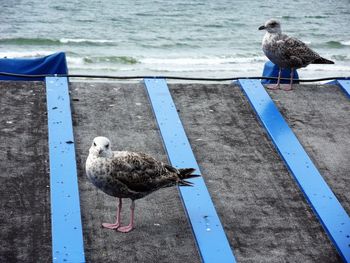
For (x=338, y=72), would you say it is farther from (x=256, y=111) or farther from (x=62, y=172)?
(x=62, y=172)

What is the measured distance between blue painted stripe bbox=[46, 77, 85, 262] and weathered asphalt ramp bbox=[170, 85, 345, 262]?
4.71 feet

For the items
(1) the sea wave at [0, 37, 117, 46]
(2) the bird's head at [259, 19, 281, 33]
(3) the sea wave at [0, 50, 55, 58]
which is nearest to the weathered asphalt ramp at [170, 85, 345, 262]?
(2) the bird's head at [259, 19, 281, 33]

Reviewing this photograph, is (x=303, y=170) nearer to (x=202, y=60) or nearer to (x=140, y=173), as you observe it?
(x=140, y=173)

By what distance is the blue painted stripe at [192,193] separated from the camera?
830cm

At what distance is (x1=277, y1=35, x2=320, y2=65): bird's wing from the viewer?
12234mm

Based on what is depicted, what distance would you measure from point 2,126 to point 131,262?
3.14 metres

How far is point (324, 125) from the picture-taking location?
11195mm

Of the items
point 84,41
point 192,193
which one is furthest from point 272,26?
point 84,41

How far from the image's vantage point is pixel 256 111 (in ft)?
37.2

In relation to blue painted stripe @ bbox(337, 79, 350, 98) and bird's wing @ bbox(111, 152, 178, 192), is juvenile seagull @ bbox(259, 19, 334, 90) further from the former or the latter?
bird's wing @ bbox(111, 152, 178, 192)

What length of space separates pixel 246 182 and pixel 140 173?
64.4 inches

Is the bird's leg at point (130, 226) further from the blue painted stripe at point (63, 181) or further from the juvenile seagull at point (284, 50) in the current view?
the juvenile seagull at point (284, 50)

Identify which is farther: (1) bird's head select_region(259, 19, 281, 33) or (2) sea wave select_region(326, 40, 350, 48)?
(2) sea wave select_region(326, 40, 350, 48)

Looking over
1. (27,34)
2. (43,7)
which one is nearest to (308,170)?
(27,34)
